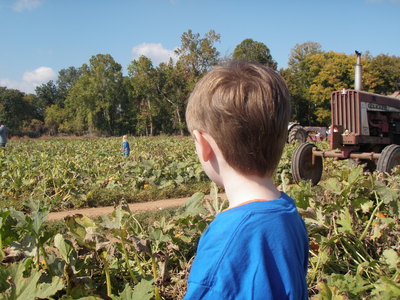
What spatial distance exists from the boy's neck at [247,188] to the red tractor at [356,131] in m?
6.24

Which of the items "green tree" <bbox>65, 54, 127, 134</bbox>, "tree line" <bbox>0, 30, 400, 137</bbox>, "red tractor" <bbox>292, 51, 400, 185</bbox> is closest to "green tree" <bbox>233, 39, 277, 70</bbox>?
"tree line" <bbox>0, 30, 400, 137</bbox>

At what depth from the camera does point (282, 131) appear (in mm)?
1279

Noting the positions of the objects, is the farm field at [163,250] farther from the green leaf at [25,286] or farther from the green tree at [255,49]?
the green tree at [255,49]

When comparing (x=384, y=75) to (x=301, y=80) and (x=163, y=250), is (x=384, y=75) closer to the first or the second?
(x=301, y=80)

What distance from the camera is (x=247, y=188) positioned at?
49.0 inches

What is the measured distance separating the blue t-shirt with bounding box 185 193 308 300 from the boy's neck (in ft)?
0.21

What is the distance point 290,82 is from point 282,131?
50284 mm

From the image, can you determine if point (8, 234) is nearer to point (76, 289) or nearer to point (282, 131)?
point (76, 289)

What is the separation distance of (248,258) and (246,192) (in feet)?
0.80

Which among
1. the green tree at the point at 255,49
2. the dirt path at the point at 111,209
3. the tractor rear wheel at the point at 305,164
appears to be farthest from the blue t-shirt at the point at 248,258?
the green tree at the point at 255,49

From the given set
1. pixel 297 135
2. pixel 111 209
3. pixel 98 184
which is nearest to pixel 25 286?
pixel 111 209

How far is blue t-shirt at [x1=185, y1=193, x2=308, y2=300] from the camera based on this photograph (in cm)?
107

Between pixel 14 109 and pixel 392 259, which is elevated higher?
pixel 14 109

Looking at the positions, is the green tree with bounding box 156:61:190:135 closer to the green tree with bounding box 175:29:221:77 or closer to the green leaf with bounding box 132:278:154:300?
the green tree with bounding box 175:29:221:77
